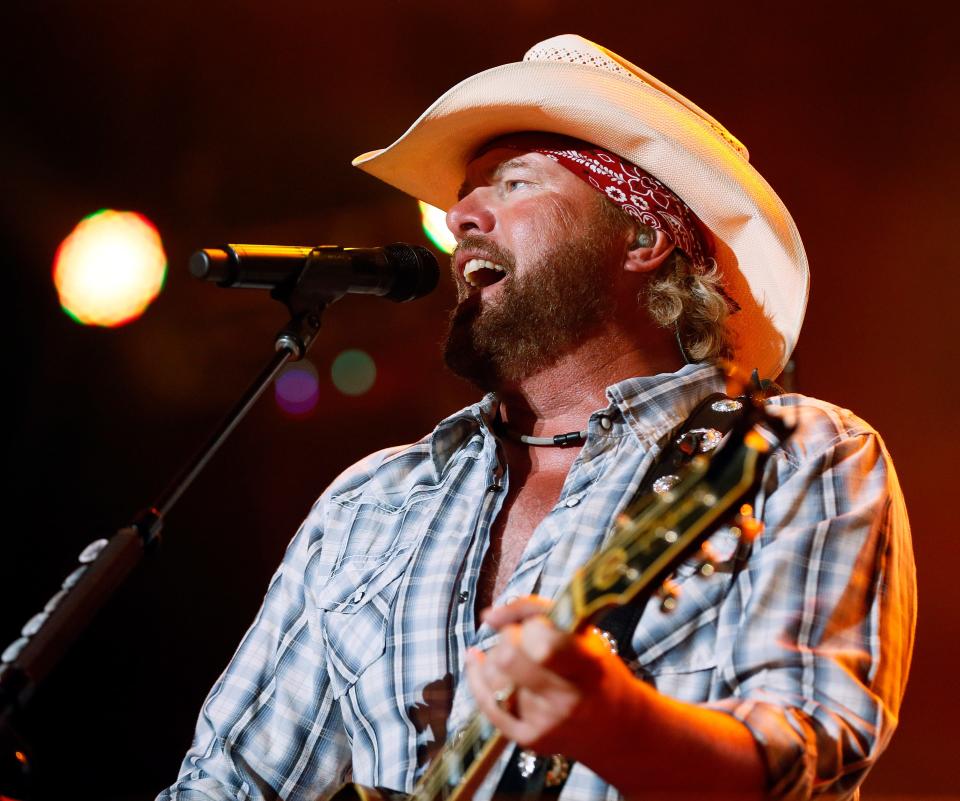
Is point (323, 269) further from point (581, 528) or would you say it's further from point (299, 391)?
point (299, 391)

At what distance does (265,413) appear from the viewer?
13.3 feet

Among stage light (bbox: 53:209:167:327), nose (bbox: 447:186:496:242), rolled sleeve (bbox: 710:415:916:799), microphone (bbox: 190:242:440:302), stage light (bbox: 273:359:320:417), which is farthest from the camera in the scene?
stage light (bbox: 273:359:320:417)

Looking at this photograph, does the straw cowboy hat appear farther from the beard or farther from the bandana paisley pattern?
the beard

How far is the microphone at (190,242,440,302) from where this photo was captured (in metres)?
1.87

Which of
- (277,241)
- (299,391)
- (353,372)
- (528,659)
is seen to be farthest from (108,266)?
(528,659)

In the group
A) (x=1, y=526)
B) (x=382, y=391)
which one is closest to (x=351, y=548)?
(x=382, y=391)

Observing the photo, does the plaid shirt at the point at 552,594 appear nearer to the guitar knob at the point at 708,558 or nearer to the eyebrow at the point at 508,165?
the guitar knob at the point at 708,558

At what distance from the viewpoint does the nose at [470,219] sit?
8.75 ft

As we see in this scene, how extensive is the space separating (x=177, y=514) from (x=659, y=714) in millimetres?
2805

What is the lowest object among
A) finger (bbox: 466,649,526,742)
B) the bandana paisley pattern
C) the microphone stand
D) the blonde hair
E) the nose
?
the microphone stand

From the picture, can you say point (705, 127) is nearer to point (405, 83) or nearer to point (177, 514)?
point (405, 83)

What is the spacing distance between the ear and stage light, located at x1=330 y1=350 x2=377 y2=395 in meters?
1.50

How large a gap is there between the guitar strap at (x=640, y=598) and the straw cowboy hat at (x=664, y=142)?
1.38 ft

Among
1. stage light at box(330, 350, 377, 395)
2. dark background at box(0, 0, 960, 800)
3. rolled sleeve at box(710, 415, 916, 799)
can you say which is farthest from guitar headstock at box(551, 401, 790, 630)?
stage light at box(330, 350, 377, 395)
